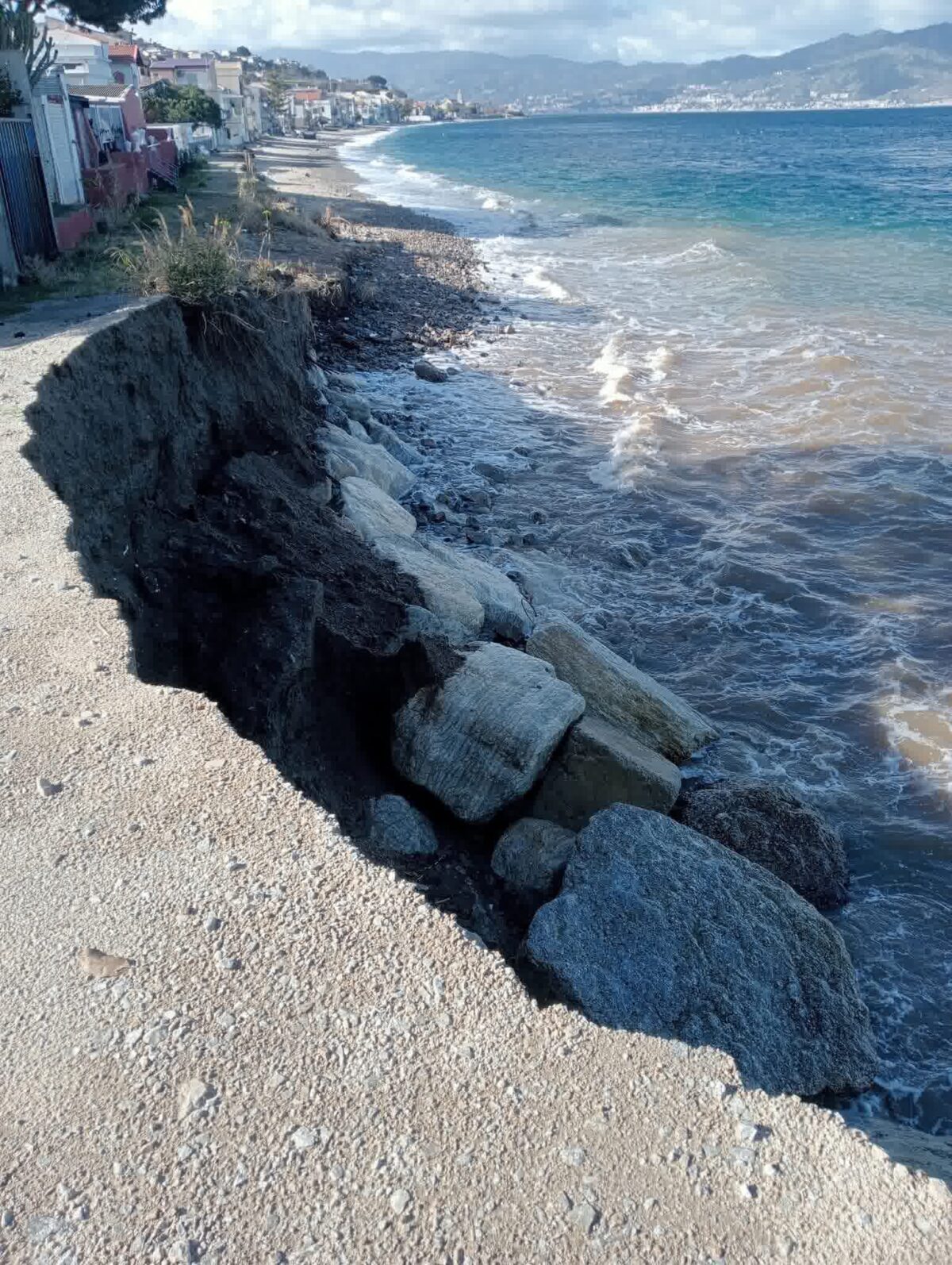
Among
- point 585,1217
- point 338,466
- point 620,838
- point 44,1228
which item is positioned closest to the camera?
point 44,1228

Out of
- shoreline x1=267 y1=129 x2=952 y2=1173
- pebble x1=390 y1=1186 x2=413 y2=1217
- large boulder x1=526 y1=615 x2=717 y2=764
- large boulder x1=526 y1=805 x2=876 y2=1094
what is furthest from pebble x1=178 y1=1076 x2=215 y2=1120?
large boulder x1=526 y1=615 x2=717 y2=764

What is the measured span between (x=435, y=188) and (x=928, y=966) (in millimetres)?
56775

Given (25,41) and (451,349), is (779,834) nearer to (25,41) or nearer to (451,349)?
(451,349)

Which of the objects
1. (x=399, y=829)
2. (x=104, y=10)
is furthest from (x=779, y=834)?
(x=104, y=10)

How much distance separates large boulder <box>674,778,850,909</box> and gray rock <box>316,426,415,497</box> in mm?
5522

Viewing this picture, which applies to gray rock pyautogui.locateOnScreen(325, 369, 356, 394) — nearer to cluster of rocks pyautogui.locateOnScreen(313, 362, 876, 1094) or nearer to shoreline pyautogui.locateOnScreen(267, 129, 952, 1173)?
shoreline pyautogui.locateOnScreen(267, 129, 952, 1173)

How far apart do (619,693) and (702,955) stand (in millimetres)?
2934

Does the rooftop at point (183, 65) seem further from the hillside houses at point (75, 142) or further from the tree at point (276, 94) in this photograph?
the tree at point (276, 94)

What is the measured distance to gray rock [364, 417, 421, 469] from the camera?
41.7 feet

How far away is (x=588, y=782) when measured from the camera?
5898 mm

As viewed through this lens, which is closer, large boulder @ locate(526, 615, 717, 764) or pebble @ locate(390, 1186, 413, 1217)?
pebble @ locate(390, 1186, 413, 1217)

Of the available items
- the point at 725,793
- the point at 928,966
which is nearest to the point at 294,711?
the point at 725,793

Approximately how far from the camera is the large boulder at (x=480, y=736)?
5723mm

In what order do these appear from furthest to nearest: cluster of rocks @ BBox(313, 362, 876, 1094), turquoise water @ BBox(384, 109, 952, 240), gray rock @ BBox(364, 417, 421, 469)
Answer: turquoise water @ BBox(384, 109, 952, 240), gray rock @ BBox(364, 417, 421, 469), cluster of rocks @ BBox(313, 362, 876, 1094)
